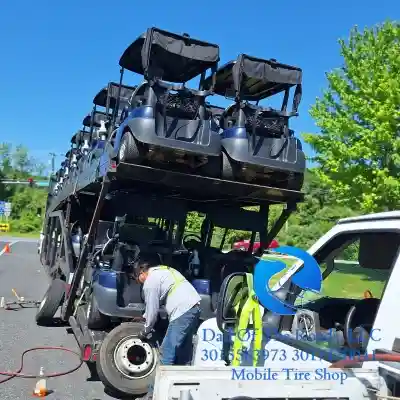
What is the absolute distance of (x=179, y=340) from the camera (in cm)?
543

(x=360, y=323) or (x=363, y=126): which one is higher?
(x=363, y=126)

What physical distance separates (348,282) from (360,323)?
0.53 m

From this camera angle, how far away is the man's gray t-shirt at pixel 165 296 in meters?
5.45

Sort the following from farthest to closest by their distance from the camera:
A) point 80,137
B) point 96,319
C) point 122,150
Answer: point 80,137
point 96,319
point 122,150

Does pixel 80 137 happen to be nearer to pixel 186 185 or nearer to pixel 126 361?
pixel 186 185

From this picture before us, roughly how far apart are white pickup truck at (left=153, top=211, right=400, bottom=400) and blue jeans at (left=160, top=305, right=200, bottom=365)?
170 cm

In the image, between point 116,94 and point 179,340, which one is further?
point 116,94

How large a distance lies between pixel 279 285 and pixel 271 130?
326 centimetres

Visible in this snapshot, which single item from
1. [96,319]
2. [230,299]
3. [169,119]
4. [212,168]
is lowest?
[96,319]

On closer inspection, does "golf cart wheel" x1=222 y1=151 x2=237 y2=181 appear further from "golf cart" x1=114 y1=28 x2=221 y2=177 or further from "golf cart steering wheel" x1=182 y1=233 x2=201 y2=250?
"golf cart steering wheel" x1=182 y1=233 x2=201 y2=250

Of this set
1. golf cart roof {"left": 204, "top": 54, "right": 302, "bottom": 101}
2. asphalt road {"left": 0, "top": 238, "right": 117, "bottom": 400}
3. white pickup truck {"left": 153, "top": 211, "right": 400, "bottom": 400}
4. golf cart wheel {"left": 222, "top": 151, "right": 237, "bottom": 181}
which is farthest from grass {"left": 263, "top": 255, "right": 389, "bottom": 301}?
asphalt road {"left": 0, "top": 238, "right": 117, "bottom": 400}

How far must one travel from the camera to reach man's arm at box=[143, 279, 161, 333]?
544 cm

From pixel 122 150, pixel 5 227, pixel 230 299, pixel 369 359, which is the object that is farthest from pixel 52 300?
pixel 5 227

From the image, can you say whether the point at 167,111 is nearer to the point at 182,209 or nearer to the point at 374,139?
the point at 182,209
